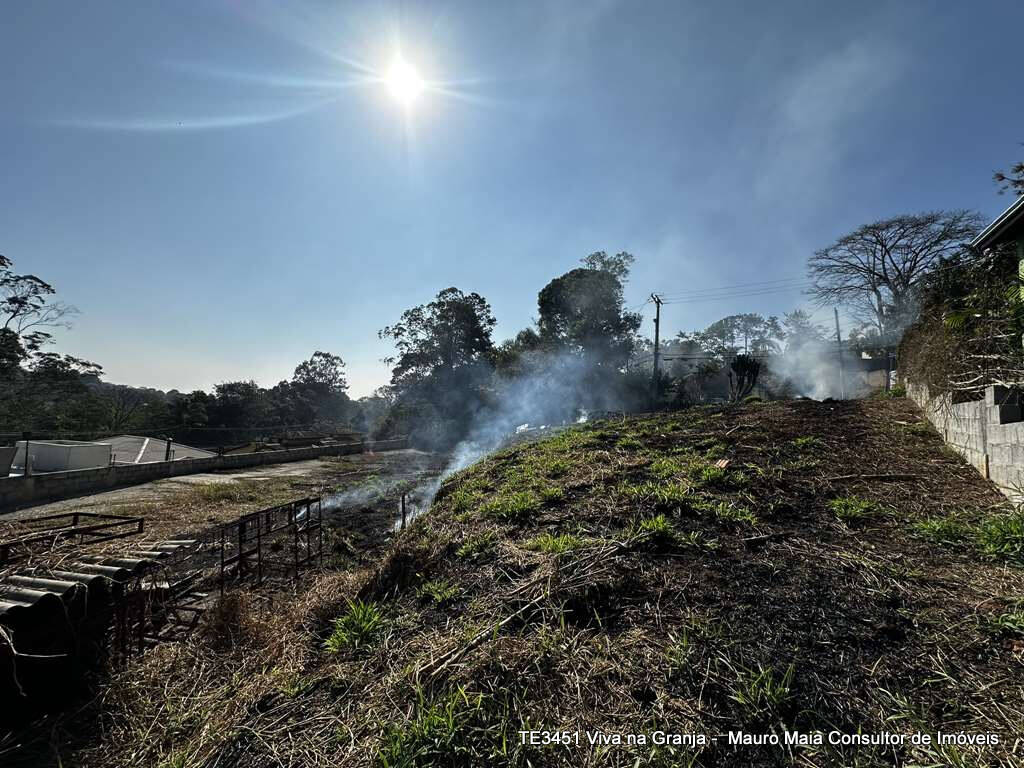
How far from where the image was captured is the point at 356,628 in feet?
10.5

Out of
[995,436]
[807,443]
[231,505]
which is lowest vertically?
[231,505]

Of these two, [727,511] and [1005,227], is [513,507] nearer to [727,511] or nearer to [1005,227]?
[727,511]

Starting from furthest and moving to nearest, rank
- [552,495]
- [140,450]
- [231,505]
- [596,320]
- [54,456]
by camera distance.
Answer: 1. [596,320]
2. [140,450]
3. [54,456]
4. [231,505]
5. [552,495]

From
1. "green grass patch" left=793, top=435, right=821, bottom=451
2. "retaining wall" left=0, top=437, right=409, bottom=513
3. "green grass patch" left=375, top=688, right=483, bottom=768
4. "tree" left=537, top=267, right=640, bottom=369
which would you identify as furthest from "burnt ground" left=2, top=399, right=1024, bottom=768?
"tree" left=537, top=267, right=640, bottom=369

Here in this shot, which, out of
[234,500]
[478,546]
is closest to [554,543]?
[478,546]

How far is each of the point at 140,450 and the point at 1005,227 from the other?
2917cm

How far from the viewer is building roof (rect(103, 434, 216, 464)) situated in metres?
18.5

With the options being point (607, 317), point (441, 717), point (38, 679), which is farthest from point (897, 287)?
point (38, 679)

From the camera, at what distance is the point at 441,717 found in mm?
2166

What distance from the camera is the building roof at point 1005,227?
18.4 ft

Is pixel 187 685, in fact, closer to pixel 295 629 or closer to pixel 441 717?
pixel 295 629

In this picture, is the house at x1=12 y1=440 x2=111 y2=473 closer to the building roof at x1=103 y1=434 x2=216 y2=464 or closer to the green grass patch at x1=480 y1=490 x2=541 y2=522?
the building roof at x1=103 y1=434 x2=216 y2=464

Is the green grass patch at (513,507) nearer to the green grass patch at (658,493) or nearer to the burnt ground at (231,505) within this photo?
the green grass patch at (658,493)

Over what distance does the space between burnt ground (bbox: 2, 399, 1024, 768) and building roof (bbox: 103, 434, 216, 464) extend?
20.0 metres
